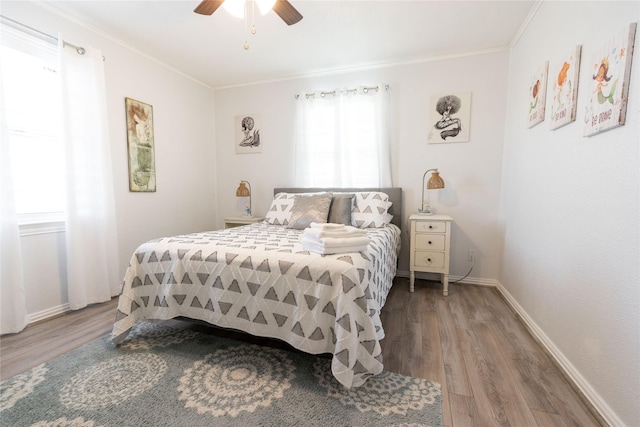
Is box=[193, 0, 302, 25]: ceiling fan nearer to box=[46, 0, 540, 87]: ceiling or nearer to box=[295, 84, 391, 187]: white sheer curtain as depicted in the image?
box=[46, 0, 540, 87]: ceiling

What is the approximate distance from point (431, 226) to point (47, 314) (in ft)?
11.2

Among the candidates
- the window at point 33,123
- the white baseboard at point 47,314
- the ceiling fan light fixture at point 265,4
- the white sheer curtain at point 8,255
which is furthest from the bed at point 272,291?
the ceiling fan light fixture at point 265,4

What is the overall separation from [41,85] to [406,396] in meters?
3.43

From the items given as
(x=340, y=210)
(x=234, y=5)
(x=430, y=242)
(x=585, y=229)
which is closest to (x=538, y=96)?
(x=585, y=229)

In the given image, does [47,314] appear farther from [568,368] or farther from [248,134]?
[568,368]

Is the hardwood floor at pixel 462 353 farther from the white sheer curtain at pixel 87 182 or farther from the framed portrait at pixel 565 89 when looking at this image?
the framed portrait at pixel 565 89

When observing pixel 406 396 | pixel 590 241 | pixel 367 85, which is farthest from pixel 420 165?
pixel 406 396

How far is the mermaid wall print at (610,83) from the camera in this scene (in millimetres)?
1131

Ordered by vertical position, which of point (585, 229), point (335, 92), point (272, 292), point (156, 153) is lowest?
point (272, 292)

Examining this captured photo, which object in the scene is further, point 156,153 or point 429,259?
point 156,153

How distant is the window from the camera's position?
2.02 metres

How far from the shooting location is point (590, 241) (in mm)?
1335

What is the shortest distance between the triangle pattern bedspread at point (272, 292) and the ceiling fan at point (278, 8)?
160cm

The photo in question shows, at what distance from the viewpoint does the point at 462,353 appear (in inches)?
66.2
